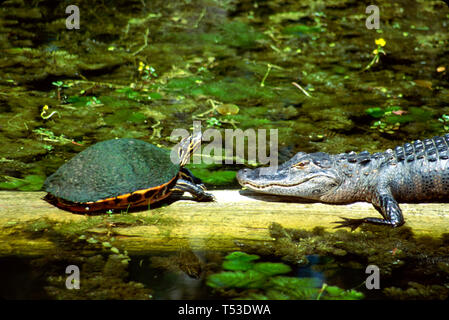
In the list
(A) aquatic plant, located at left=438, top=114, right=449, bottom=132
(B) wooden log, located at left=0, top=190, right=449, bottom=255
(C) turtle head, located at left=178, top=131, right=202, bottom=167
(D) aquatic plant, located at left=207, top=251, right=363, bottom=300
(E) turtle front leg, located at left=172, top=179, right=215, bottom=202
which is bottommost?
(D) aquatic plant, located at left=207, top=251, right=363, bottom=300

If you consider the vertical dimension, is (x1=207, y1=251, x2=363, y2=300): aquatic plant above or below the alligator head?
below

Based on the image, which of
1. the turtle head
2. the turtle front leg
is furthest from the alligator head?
the turtle head

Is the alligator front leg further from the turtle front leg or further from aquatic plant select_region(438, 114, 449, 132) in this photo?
aquatic plant select_region(438, 114, 449, 132)

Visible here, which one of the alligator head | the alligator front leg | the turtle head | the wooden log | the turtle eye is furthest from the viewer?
the turtle head

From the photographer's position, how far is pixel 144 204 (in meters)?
3.79

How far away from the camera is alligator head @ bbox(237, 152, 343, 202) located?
4.03 meters

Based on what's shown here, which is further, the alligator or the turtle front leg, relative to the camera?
the alligator

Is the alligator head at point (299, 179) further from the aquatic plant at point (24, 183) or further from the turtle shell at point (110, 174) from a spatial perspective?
the aquatic plant at point (24, 183)

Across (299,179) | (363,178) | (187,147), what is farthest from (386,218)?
(187,147)

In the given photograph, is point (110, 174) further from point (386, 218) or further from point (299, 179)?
point (386, 218)

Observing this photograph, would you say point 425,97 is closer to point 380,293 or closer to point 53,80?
point 380,293

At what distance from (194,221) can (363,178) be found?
59.4 inches

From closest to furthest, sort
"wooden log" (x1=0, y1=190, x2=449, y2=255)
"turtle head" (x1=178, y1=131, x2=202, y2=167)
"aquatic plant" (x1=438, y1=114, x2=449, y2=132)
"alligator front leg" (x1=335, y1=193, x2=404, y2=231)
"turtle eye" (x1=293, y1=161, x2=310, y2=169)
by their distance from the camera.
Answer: "wooden log" (x1=0, y1=190, x2=449, y2=255)
"alligator front leg" (x1=335, y1=193, x2=404, y2=231)
"turtle eye" (x1=293, y1=161, x2=310, y2=169)
"turtle head" (x1=178, y1=131, x2=202, y2=167)
"aquatic plant" (x1=438, y1=114, x2=449, y2=132)

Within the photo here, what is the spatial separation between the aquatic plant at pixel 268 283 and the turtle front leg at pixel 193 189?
0.66 metres
